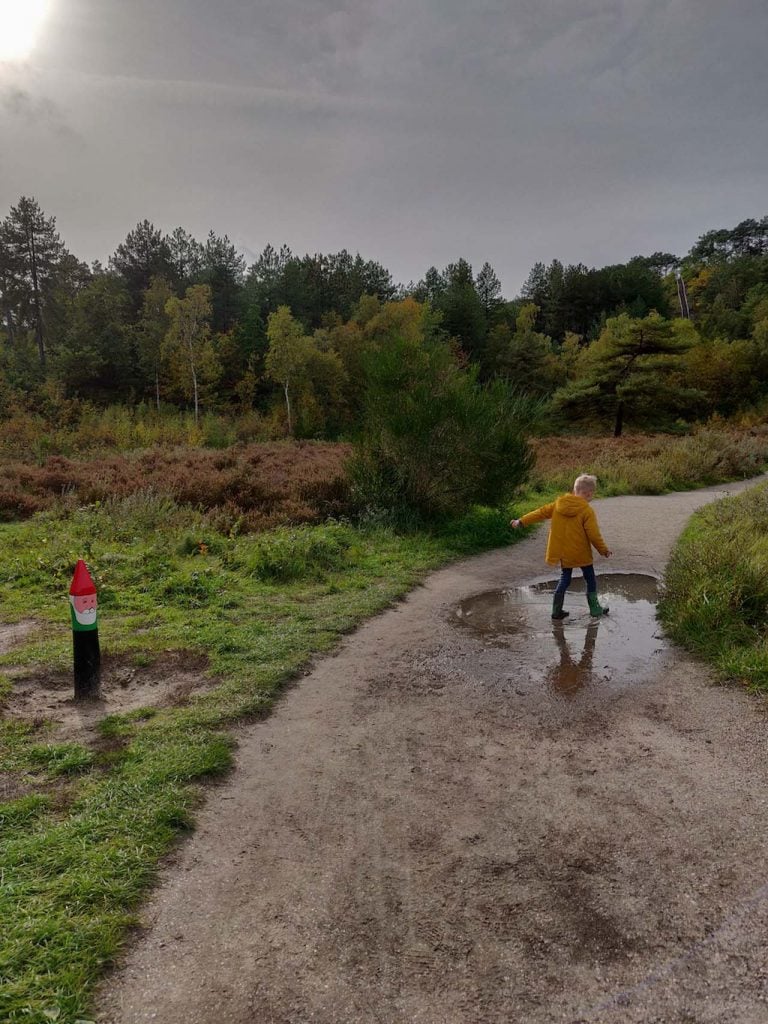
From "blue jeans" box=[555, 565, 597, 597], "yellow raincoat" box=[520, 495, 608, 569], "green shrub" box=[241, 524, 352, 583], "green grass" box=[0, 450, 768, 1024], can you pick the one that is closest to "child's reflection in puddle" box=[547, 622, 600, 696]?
"blue jeans" box=[555, 565, 597, 597]

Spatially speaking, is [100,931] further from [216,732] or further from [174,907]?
[216,732]

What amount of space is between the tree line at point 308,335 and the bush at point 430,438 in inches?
616

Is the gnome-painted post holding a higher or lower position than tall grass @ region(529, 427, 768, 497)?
lower

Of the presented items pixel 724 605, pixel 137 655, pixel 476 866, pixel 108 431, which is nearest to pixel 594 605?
pixel 724 605

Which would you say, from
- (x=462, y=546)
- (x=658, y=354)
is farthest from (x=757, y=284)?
(x=462, y=546)

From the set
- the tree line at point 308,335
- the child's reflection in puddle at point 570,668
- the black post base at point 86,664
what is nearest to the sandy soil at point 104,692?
the black post base at point 86,664

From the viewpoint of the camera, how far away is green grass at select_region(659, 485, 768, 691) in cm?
546

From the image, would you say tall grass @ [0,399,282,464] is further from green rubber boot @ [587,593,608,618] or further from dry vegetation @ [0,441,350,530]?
green rubber boot @ [587,593,608,618]

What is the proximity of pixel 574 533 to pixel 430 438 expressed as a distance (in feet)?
18.2

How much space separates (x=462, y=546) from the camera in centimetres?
1101

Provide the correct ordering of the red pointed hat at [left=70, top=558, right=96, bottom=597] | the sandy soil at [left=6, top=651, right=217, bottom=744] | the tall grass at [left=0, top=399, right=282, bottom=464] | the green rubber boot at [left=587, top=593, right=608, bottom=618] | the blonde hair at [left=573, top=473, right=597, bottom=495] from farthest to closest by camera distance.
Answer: the tall grass at [left=0, top=399, right=282, bottom=464], the green rubber boot at [left=587, top=593, right=608, bottom=618], the blonde hair at [left=573, top=473, right=597, bottom=495], the red pointed hat at [left=70, top=558, right=96, bottom=597], the sandy soil at [left=6, top=651, right=217, bottom=744]

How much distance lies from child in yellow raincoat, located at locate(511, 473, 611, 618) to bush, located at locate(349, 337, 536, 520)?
518cm

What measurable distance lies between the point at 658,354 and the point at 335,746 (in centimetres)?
3801

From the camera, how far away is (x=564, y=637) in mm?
6574
